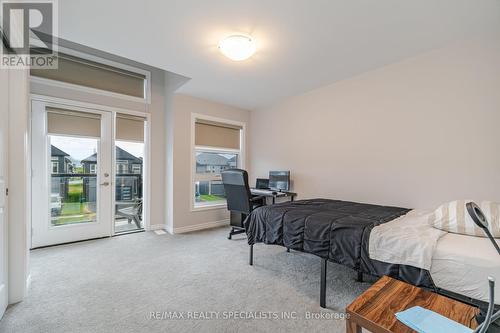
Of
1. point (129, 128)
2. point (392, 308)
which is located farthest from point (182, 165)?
point (392, 308)

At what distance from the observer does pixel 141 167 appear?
12.9ft

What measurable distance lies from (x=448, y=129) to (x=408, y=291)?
2130mm

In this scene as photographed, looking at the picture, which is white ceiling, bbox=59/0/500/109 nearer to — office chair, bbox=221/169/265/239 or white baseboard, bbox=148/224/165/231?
A: office chair, bbox=221/169/265/239

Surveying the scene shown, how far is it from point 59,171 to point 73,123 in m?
0.73

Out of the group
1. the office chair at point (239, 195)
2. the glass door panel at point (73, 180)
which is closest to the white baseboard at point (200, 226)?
the office chair at point (239, 195)

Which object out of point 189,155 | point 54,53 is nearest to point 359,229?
point 189,155

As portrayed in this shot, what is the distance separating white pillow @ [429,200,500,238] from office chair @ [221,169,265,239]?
82.9 inches

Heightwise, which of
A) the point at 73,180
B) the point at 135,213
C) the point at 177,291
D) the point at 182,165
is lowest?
the point at 177,291

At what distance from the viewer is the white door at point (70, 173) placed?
305 centimetres

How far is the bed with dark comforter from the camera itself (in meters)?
1.59

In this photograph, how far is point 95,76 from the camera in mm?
3461

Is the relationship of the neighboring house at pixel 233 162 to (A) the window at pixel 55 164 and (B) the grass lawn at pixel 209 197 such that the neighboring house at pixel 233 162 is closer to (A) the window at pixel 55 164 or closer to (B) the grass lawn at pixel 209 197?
(B) the grass lawn at pixel 209 197

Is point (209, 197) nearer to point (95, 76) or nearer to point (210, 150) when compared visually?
point (210, 150)

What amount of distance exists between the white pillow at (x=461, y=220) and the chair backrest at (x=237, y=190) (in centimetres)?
211
